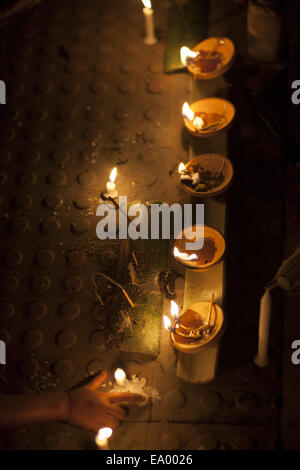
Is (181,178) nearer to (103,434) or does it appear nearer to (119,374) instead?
(119,374)

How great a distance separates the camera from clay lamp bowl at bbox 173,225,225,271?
3697 mm

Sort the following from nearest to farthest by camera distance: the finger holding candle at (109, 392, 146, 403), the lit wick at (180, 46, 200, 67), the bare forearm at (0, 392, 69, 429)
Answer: the bare forearm at (0, 392, 69, 429)
the finger holding candle at (109, 392, 146, 403)
the lit wick at (180, 46, 200, 67)

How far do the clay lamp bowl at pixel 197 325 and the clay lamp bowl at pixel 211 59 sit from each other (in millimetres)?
2791

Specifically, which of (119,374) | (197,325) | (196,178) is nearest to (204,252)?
(197,325)

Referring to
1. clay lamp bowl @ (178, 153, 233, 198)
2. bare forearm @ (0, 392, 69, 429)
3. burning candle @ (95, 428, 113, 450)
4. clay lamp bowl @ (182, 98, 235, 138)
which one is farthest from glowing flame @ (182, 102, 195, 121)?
burning candle @ (95, 428, 113, 450)

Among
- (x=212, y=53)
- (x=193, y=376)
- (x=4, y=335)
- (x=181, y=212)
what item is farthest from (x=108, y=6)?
(x=193, y=376)

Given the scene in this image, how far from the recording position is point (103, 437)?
320cm

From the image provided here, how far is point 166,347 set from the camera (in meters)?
3.79

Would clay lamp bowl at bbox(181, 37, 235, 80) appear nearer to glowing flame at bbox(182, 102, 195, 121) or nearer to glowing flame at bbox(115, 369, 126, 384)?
glowing flame at bbox(182, 102, 195, 121)

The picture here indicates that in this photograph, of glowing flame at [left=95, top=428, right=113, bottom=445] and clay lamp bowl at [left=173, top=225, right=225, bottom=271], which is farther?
clay lamp bowl at [left=173, top=225, right=225, bottom=271]

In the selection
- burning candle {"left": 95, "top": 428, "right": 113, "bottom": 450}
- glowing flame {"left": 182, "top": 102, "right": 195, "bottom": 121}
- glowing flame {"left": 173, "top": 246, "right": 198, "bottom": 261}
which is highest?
glowing flame {"left": 182, "top": 102, "right": 195, "bottom": 121}

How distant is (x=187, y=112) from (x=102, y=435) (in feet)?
10.7

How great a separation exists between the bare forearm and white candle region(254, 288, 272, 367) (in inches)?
66.2

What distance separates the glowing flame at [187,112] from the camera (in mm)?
4402
